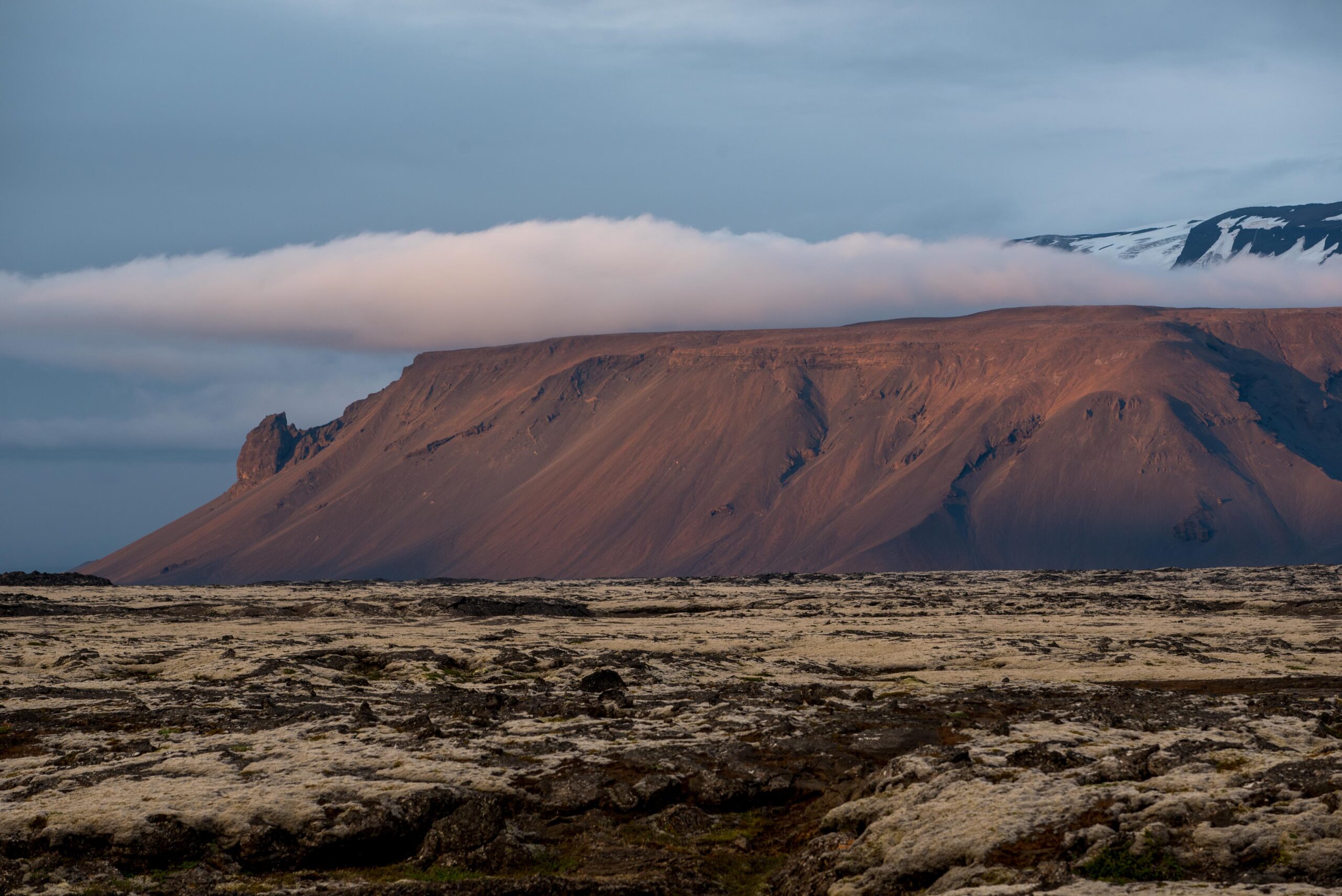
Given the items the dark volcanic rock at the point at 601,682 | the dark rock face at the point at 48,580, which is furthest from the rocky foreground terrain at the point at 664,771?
the dark rock face at the point at 48,580

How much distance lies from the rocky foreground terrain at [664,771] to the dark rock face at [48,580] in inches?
3518

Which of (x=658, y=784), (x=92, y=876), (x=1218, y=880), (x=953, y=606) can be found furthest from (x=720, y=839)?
(x=953, y=606)

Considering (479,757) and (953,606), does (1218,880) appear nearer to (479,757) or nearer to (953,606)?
(479,757)

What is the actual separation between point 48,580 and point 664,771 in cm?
14723

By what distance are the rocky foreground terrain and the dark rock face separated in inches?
Result: 3518

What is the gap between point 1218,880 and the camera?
2245 cm

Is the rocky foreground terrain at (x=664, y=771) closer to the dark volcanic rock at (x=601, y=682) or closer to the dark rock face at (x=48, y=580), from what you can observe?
the dark volcanic rock at (x=601, y=682)

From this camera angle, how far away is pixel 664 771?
116ft

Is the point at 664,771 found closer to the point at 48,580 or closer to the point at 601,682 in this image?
the point at 601,682

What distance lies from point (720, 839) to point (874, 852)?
17.7ft

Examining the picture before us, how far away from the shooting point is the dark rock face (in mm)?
151250

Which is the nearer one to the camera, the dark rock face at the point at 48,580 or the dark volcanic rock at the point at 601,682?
the dark volcanic rock at the point at 601,682

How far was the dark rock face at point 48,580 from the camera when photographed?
151m

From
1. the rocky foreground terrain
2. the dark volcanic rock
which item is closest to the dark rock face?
the rocky foreground terrain
